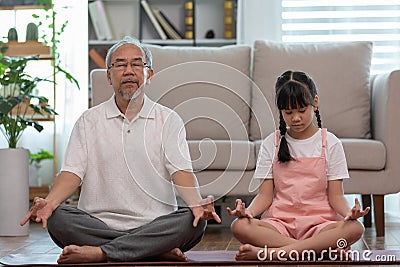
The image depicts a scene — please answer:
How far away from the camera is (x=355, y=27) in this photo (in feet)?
14.9

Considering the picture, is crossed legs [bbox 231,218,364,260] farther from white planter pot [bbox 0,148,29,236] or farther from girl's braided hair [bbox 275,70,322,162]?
white planter pot [bbox 0,148,29,236]

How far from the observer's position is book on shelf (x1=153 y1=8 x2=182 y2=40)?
474 cm

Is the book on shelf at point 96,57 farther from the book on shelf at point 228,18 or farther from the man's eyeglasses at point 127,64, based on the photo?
the man's eyeglasses at point 127,64

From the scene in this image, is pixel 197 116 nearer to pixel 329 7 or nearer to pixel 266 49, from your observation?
pixel 266 49

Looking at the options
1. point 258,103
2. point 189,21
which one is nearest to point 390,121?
point 258,103

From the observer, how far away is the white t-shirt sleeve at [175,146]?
2465 mm

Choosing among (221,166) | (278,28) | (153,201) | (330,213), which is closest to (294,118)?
(330,213)

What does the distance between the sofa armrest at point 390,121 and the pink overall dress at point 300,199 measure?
1046mm

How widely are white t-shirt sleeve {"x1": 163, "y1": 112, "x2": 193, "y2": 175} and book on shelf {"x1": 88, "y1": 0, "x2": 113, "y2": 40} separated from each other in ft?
7.46

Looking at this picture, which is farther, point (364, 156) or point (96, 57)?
point (96, 57)

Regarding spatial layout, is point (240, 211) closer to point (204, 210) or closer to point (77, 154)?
point (204, 210)

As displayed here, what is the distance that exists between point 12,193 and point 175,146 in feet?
4.86

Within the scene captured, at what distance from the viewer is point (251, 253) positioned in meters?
2.32

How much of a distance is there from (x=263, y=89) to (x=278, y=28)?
73 cm
